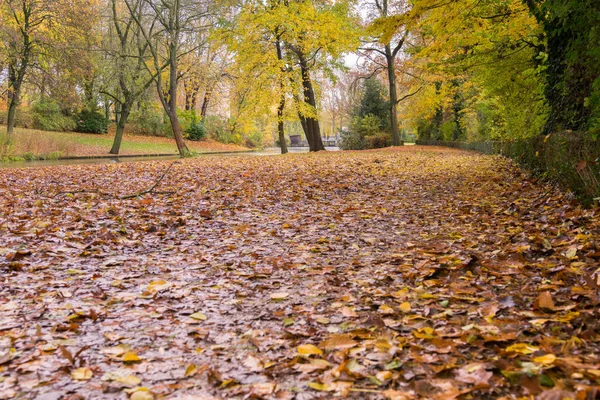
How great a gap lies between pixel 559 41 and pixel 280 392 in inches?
351

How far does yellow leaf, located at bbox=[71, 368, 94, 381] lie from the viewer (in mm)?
2320

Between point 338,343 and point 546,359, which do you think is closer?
point 546,359

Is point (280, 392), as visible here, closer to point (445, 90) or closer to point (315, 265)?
point (315, 265)

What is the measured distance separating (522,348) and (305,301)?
61.3 inches

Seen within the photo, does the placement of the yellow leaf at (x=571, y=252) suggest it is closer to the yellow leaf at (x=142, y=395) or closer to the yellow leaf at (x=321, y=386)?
the yellow leaf at (x=321, y=386)

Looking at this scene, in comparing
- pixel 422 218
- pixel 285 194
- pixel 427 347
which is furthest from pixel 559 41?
pixel 427 347

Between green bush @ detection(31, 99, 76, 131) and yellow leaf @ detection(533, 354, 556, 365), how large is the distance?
3845 centimetres

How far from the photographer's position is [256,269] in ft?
13.9

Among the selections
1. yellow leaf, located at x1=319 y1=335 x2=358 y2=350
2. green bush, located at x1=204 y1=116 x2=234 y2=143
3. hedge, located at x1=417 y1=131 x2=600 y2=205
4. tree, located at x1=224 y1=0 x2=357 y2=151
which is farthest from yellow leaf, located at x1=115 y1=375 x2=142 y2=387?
green bush, located at x1=204 y1=116 x2=234 y2=143

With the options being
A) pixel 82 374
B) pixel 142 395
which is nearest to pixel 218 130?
pixel 82 374

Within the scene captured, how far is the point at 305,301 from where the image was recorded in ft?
11.1

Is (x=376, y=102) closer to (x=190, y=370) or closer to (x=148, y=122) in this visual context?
(x=148, y=122)

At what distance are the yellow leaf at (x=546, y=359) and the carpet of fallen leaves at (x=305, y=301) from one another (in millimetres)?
10

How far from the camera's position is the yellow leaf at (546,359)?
2093 millimetres
